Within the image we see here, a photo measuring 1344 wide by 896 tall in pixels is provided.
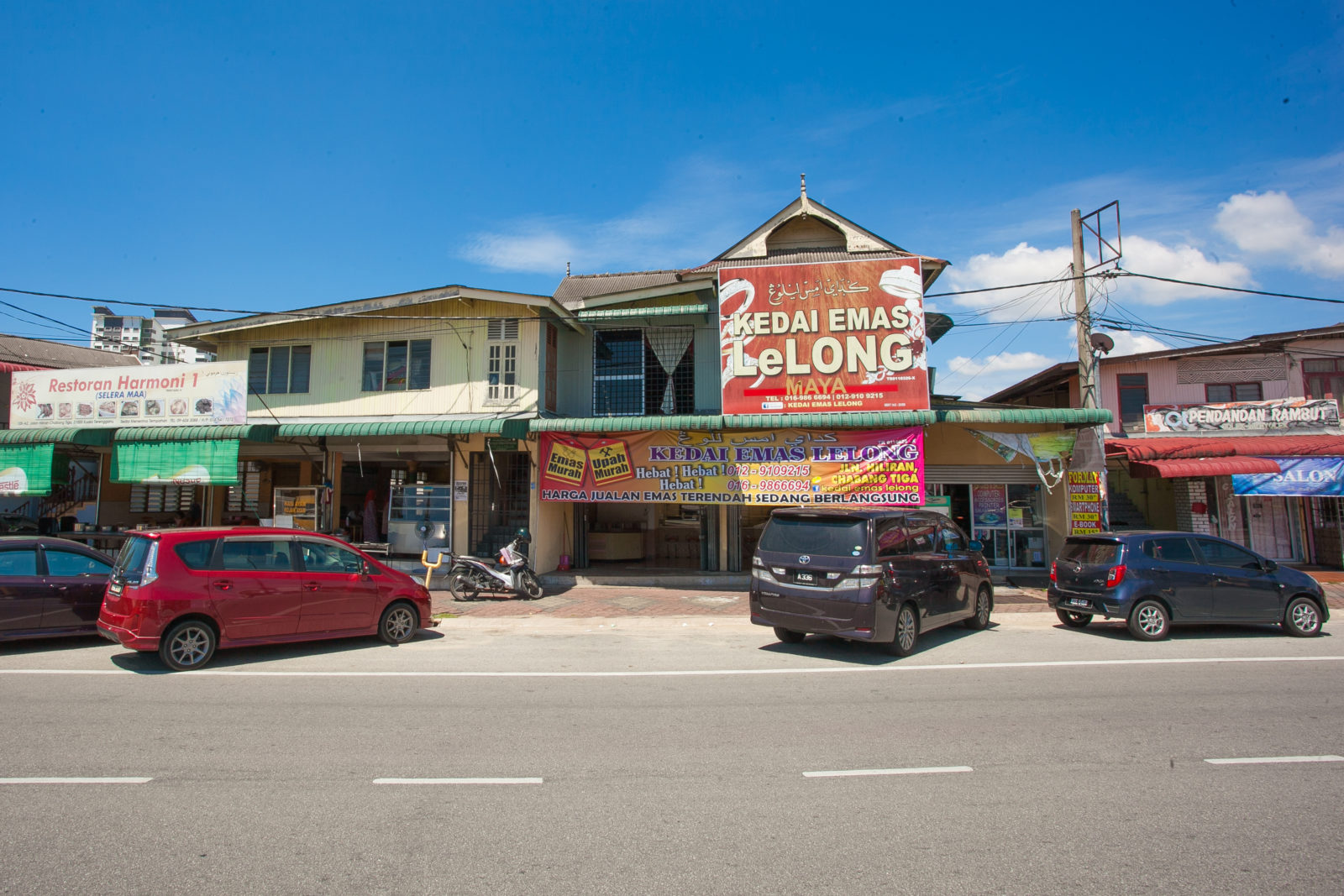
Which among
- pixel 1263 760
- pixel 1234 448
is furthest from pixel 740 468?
pixel 1234 448

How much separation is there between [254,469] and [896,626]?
18309mm

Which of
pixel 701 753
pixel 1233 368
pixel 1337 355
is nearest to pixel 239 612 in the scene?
pixel 701 753

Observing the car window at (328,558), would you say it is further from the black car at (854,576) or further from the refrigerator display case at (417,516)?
the refrigerator display case at (417,516)

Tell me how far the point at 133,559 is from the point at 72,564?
2091 millimetres

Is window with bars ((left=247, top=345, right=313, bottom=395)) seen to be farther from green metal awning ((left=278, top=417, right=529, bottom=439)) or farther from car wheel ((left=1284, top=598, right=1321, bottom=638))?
car wheel ((left=1284, top=598, right=1321, bottom=638))

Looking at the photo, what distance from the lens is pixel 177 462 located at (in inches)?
659

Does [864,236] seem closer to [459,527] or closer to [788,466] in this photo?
[788,466]

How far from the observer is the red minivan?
8156 mm

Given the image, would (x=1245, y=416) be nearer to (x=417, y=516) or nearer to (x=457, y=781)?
(x=417, y=516)

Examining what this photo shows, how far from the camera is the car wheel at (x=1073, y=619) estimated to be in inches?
A: 456

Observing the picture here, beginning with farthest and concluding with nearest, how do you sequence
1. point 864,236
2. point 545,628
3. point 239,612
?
point 864,236
point 545,628
point 239,612

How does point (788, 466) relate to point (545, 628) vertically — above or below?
above

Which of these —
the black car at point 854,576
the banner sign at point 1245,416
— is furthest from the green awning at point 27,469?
the banner sign at point 1245,416

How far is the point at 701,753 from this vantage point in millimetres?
5574
